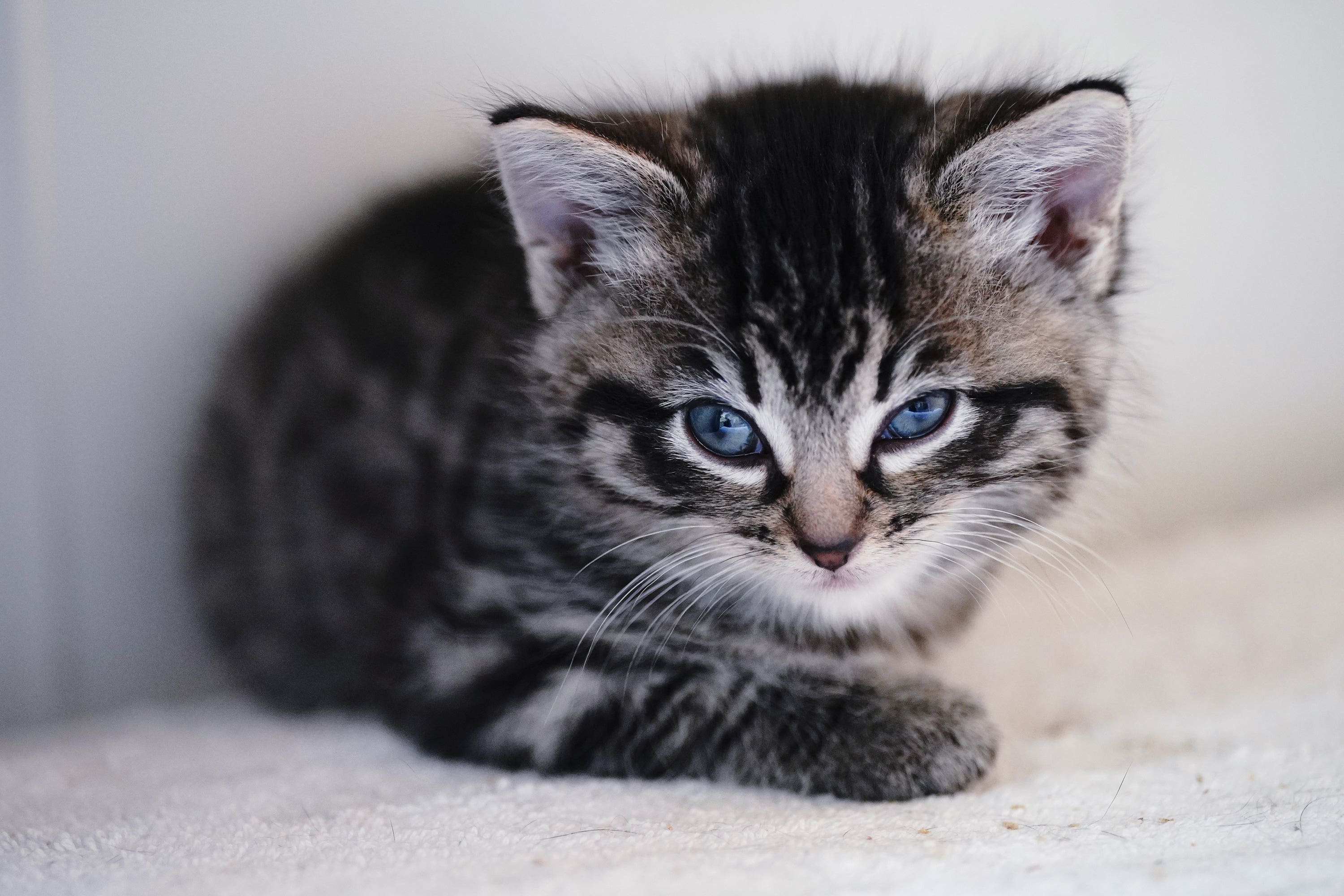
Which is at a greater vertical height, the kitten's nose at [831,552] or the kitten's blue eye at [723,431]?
the kitten's blue eye at [723,431]

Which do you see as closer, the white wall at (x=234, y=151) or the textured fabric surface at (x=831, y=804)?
the textured fabric surface at (x=831, y=804)

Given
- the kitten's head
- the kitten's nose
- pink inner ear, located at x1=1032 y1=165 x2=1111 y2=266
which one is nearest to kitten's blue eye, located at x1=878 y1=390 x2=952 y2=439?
the kitten's head

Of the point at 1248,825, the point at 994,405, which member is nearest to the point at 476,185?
the point at 994,405

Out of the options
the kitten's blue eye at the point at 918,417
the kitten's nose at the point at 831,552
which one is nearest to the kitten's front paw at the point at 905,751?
the kitten's nose at the point at 831,552

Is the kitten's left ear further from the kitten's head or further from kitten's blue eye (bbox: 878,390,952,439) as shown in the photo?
kitten's blue eye (bbox: 878,390,952,439)

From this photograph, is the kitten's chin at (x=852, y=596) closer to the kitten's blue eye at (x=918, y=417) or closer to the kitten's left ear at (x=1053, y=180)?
the kitten's blue eye at (x=918, y=417)

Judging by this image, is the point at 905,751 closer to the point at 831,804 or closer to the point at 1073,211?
the point at 831,804

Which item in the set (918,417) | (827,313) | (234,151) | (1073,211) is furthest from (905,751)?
(234,151)
